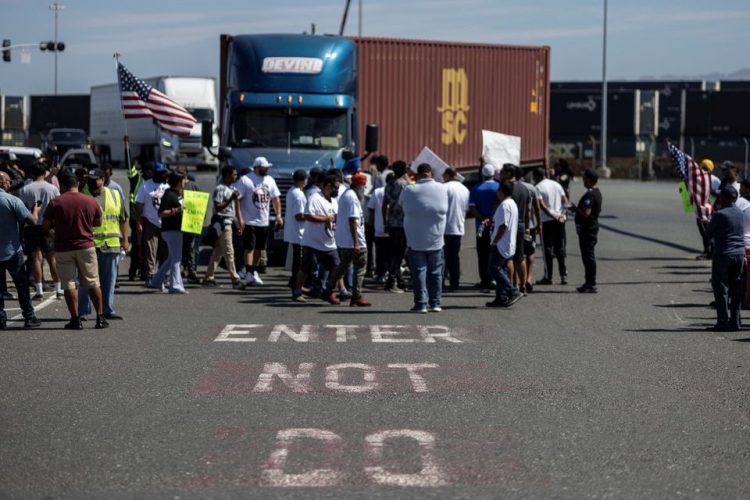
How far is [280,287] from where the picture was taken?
19125 mm

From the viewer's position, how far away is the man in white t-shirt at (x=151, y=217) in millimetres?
18531

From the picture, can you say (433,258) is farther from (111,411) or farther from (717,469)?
(717,469)

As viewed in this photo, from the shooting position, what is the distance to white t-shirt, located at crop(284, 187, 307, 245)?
1758cm

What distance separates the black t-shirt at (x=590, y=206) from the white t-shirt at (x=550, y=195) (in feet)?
2.40

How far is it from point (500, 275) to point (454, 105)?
1359 cm

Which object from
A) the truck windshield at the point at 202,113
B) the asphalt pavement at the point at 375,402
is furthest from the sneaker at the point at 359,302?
the truck windshield at the point at 202,113

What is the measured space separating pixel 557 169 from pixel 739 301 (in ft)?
26.7

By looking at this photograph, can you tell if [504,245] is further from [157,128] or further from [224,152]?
[157,128]

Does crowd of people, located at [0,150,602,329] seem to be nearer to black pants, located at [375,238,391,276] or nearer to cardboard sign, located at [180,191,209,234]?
black pants, located at [375,238,391,276]

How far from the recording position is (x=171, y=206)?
17.8 metres

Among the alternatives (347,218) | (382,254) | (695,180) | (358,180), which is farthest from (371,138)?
(347,218)

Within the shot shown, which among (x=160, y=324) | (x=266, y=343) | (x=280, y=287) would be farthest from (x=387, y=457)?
(x=280, y=287)

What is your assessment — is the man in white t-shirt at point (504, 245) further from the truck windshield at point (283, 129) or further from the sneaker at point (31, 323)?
the truck windshield at point (283, 129)

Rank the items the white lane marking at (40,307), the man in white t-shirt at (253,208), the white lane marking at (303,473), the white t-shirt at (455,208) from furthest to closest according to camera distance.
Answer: the man in white t-shirt at (253,208) < the white t-shirt at (455,208) < the white lane marking at (40,307) < the white lane marking at (303,473)
